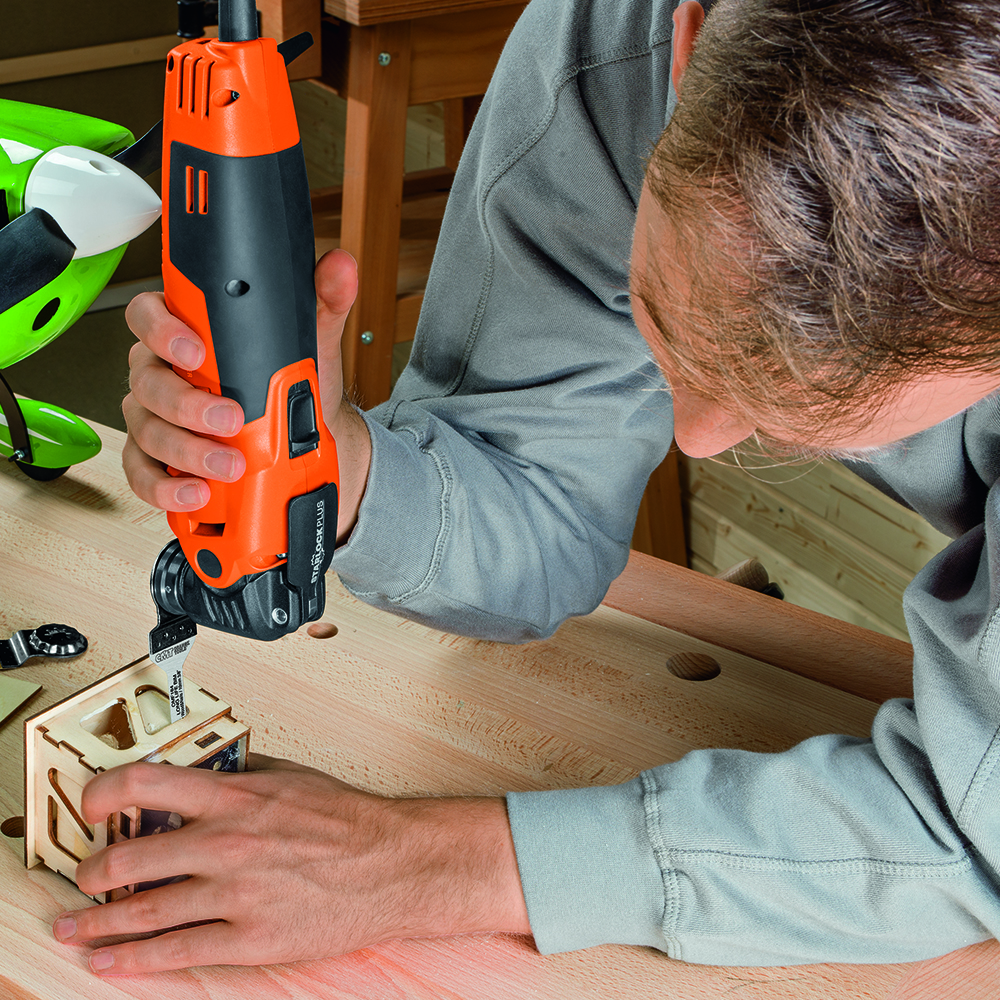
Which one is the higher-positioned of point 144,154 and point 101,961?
point 144,154

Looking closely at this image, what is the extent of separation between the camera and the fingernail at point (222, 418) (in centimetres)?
56

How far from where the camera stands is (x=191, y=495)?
23.3 inches

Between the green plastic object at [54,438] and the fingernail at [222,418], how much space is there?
456mm

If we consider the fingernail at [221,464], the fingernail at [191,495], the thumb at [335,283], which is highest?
the thumb at [335,283]

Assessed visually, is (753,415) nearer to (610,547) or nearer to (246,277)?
(246,277)

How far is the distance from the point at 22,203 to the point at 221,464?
7.3 inches

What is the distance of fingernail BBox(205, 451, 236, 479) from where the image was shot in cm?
57

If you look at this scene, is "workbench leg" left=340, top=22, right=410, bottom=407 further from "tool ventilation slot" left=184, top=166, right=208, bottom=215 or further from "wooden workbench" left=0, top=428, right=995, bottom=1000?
"tool ventilation slot" left=184, top=166, right=208, bottom=215

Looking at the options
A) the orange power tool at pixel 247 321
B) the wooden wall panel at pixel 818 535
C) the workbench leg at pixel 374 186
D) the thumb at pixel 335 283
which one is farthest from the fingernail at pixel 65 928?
the wooden wall panel at pixel 818 535

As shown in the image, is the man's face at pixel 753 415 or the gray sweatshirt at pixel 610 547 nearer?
the man's face at pixel 753 415

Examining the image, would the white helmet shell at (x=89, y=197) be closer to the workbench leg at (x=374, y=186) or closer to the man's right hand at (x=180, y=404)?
the man's right hand at (x=180, y=404)

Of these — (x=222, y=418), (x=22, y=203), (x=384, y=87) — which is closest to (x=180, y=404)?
(x=222, y=418)

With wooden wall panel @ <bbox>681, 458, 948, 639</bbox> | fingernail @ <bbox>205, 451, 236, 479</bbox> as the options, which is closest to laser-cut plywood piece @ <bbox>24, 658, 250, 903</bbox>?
fingernail @ <bbox>205, 451, 236, 479</bbox>

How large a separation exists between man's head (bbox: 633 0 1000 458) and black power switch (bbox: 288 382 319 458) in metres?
0.20
